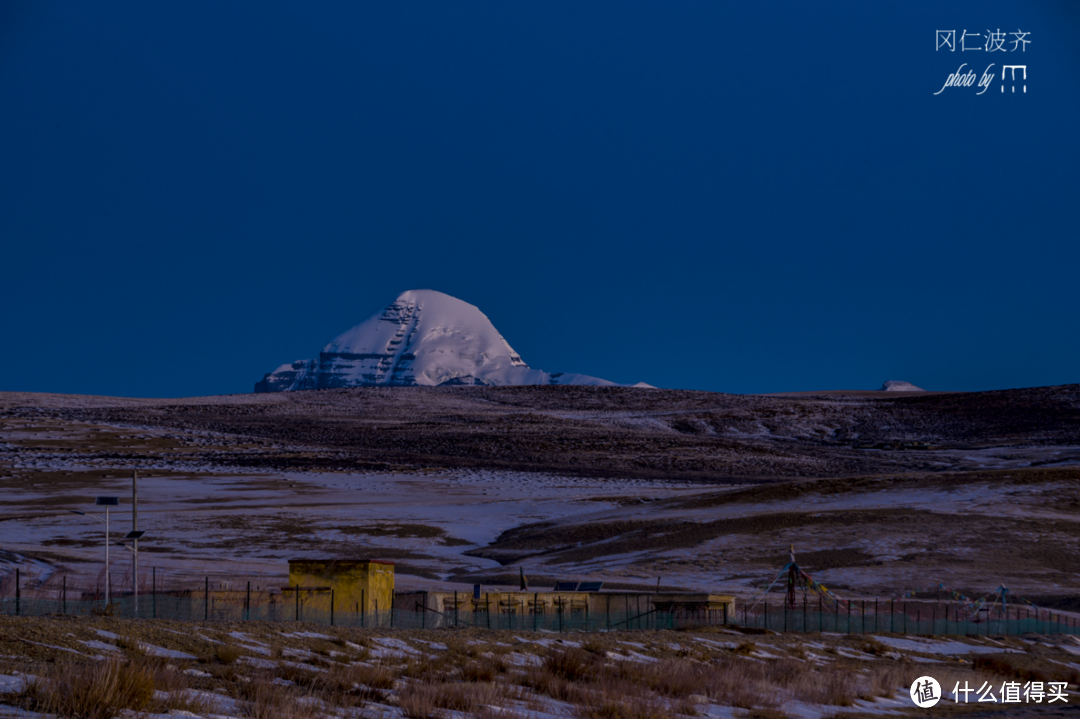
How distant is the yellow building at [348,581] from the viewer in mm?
31438

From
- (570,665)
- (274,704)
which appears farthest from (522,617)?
(274,704)

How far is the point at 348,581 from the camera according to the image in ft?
104

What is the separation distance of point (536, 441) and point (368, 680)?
320 ft

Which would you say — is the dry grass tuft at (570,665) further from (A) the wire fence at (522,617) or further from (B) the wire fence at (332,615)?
(A) the wire fence at (522,617)

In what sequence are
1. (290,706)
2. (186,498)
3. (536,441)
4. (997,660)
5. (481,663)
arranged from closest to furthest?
(290,706) → (481,663) → (997,660) → (186,498) → (536,441)

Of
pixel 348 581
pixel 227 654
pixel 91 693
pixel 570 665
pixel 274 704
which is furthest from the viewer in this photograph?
pixel 348 581

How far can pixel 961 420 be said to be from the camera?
136 metres

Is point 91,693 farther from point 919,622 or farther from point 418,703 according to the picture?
point 919,622

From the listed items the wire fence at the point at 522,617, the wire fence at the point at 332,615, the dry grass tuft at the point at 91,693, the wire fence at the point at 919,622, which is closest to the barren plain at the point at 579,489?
the wire fence at the point at 919,622

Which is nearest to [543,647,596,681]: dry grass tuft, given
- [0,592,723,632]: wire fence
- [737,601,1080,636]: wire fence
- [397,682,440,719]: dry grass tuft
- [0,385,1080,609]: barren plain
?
[397,682,440,719]: dry grass tuft

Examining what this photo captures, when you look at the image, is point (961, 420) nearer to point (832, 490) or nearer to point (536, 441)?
point (536, 441)

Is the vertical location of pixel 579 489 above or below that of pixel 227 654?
below

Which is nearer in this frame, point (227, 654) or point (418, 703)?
point (418, 703)

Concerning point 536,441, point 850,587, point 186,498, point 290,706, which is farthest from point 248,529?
point 536,441
